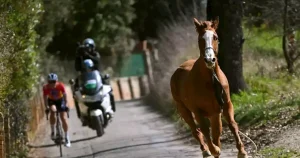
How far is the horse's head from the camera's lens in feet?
35.8

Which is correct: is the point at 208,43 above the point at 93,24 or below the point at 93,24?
above

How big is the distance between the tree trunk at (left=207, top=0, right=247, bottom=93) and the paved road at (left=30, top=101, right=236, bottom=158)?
197 centimetres

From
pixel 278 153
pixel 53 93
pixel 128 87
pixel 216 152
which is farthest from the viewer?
pixel 128 87

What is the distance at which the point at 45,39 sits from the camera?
3325 cm

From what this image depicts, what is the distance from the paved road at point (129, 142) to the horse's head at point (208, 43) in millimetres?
3070

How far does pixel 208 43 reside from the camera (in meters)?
11.1

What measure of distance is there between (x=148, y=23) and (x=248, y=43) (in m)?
16.7

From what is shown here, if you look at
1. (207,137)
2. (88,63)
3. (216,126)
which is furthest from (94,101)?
(207,137)

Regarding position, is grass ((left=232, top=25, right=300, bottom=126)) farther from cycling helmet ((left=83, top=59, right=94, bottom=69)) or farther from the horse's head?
the horse's head

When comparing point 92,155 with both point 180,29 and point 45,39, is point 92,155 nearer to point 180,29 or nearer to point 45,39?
point 180,29

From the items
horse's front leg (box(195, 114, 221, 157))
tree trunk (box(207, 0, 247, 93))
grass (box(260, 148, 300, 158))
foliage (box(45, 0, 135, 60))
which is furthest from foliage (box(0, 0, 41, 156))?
foliage (box(45, 0, 135, 60))

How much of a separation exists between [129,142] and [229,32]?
3.30m

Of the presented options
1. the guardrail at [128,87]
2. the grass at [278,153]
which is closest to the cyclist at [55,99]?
the grass at [278,153]

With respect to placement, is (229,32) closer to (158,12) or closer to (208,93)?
(208,93)
